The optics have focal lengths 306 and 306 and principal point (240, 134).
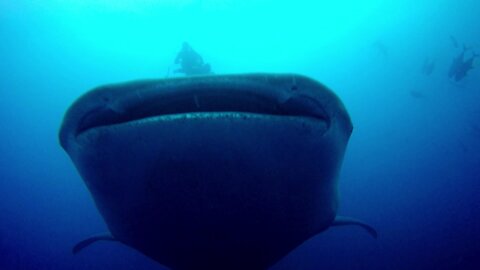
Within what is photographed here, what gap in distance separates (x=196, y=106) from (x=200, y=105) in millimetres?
29

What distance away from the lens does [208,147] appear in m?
1.55

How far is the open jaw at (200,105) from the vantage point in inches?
61.3

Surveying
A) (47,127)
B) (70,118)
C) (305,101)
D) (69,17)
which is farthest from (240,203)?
(69,17)

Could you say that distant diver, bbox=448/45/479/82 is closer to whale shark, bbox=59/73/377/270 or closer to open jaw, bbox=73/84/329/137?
whale shark, bbox=59/73/377/270

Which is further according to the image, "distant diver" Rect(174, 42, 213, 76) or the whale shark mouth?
"distant diver" Rect(174, 42, 213, 76)

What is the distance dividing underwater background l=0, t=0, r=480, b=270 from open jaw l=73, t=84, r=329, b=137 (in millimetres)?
10533

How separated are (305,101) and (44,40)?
4509 cm

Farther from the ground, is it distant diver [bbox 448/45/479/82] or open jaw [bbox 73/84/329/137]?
open jaw [bbox 73/84/329/137]

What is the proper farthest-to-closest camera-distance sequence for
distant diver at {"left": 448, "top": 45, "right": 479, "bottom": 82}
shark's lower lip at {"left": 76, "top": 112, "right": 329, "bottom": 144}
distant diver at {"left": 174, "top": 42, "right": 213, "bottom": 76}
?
distant diver at {"left": 448, "top": 45, "right": 479, "bottom": 82} → distant diver at {"left": 174, "top": 42, "right": 213, "bottom": 76} → shark's lower lip at {"left": 76, "top": 112, "right": 329, "bottom": 144}

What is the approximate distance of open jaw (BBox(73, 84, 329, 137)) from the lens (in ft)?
5.11

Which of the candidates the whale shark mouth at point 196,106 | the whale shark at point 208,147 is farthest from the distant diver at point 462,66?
the whale shark mouth at point 196,106

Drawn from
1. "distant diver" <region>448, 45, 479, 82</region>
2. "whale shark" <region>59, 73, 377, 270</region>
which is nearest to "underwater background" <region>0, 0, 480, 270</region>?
"distant diver" <region>448, 45, 479, 82</region>

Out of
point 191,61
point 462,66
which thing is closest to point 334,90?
point 462,66

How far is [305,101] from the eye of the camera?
1.69m
